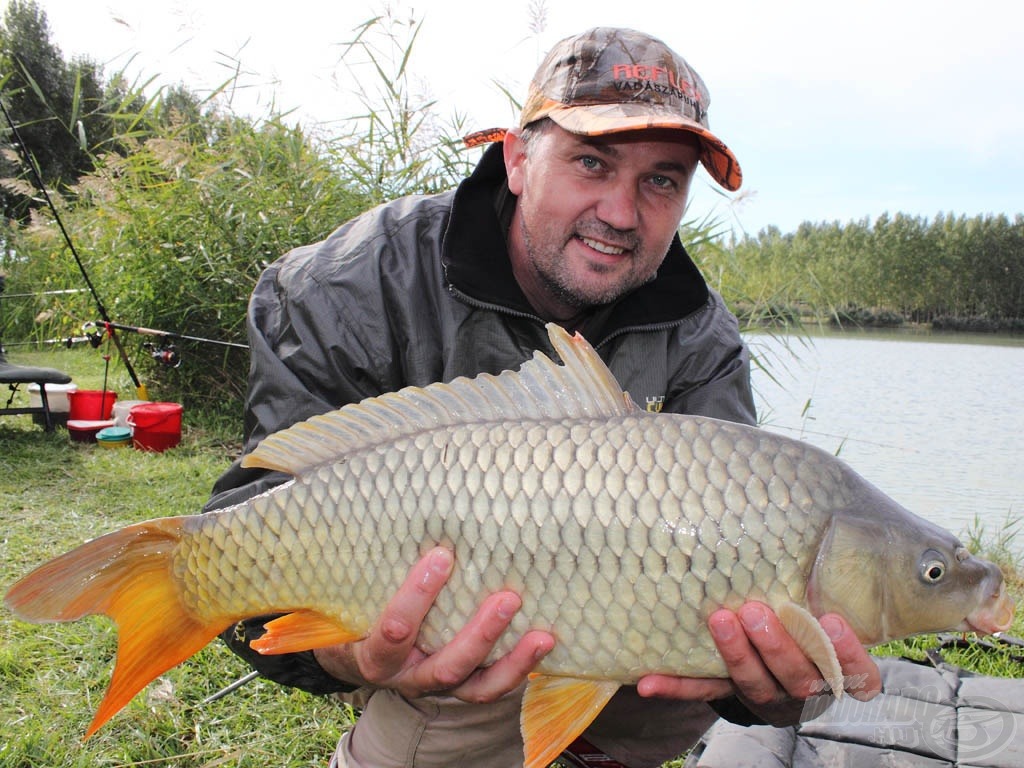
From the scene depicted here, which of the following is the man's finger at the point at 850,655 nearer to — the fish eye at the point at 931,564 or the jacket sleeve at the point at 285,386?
the fish eye at the point at 931,564

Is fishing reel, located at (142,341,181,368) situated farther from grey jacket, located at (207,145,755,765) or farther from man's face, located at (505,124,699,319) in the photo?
man's face, located at (505,124,699,319)

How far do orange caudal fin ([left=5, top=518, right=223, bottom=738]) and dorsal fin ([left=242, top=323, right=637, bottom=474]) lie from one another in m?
0.20

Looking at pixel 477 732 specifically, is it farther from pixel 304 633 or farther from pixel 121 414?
pixel 121 414

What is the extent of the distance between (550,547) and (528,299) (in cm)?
73

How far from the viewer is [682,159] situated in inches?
61.7

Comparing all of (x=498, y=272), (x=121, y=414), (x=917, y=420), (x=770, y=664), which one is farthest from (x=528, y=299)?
(x=917, y=420)

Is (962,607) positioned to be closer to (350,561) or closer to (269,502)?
(350,561)

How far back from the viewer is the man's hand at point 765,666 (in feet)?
3.22

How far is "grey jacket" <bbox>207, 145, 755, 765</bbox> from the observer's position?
4.53ft

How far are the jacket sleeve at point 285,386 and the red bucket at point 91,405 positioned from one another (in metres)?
2.87

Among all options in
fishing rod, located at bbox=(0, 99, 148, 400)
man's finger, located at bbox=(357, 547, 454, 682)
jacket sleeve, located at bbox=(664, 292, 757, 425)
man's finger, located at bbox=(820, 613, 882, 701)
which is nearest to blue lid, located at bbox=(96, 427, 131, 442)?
fishing rod, located at bbox=(0, 99, 148, 400)

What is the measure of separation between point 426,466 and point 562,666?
0.30 metres

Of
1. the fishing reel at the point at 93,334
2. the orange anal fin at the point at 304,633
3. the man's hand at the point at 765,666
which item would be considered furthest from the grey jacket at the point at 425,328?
the fishing reel at the point at 93,334

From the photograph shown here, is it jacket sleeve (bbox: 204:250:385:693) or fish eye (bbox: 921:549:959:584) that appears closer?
fish eye (bbox: 921:549:959:584)
